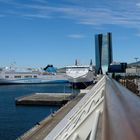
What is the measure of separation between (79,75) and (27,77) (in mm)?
28864

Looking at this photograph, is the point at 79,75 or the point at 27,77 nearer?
the point at 79,75

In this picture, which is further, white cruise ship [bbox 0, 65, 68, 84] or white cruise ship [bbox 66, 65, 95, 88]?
white cruise ship [bbox 0, 65, 68, 84]

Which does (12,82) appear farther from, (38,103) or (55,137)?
(55,137)

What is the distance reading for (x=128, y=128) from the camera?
47.1 inches

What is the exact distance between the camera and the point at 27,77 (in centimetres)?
9419

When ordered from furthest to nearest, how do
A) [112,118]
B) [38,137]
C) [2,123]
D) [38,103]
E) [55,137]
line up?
1. [38,103]
2. [2,123]
3. [38,137]
4. [55,137]
5. [112,118]

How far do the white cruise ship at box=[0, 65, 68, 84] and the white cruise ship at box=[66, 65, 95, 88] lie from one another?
21.3 meters

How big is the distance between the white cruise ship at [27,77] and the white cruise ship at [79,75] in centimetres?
2127

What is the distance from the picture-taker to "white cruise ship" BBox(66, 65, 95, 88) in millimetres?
67562

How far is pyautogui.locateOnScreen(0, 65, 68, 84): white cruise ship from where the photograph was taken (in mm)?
91625

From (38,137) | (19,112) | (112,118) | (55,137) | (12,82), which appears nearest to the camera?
(112,118)

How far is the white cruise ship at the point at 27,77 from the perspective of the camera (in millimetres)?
91625

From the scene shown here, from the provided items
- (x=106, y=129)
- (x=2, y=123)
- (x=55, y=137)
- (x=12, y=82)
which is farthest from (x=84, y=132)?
(x=12, y=82)

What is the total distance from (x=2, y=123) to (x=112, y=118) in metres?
24.7
